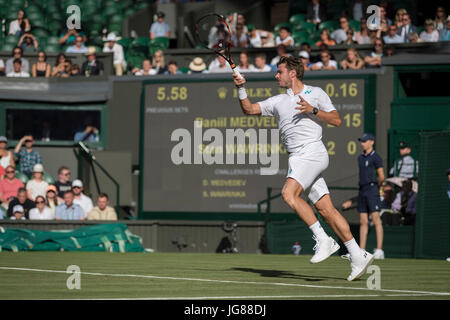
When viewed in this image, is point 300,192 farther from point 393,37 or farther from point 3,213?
point 393,37

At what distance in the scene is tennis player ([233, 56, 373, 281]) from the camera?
927cm

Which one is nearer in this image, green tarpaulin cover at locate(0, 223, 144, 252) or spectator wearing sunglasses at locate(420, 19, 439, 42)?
green tarpaulin cover at locate(0, 223, 144, 252)

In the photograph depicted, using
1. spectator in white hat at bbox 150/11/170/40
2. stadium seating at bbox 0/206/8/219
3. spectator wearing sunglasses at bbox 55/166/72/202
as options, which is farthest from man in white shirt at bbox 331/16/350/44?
stadium seating at bbox 0/206/8/219

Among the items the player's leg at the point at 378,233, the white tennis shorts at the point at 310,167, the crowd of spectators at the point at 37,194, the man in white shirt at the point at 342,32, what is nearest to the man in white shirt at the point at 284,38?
the man in white shirt at the point at 342,32

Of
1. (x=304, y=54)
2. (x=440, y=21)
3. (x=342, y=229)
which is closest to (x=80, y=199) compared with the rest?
(x=304, y=54)

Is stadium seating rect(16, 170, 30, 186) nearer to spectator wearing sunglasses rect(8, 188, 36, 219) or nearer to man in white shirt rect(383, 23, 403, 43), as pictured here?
spectator wearing sunglasses rect(8, 188, 36, 219)

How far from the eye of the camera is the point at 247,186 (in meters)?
19.7

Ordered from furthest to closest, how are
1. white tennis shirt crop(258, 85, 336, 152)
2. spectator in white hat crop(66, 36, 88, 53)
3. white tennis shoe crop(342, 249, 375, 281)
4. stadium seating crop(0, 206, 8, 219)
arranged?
spectator in white hat crop(66, 36, 88, 53) → stadium seating crop(0, 206, 8, 219) → white tennis shirt crop(258, 85, 336, 152) → white tennis shoe crop(342, 249, 375, 281)

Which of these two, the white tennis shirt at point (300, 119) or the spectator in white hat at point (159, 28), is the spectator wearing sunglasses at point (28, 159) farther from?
the white tennis shirt at point (300, 119)

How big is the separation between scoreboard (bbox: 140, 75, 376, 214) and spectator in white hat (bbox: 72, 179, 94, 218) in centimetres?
125

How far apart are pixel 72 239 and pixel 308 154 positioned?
29.5 feet
